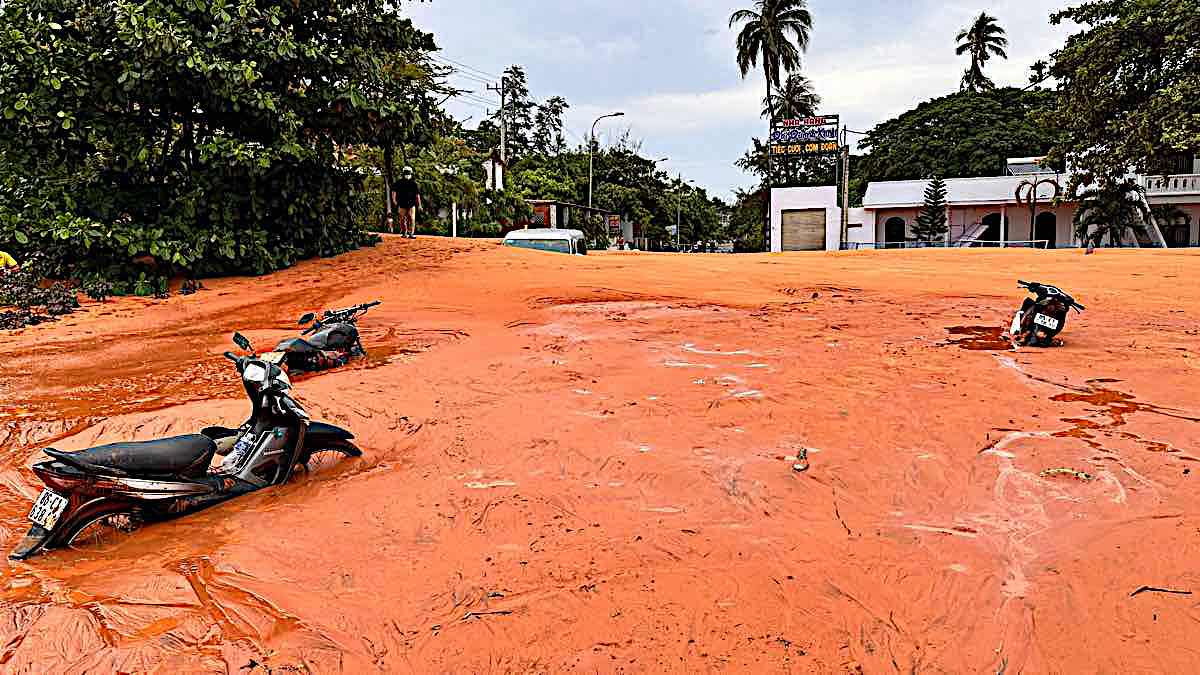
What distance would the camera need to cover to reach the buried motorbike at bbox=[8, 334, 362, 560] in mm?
3318

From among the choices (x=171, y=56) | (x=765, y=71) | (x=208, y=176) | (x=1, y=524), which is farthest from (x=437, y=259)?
(x=765, y=71)

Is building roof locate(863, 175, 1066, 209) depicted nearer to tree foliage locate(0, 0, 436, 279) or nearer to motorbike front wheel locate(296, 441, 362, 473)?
tree foliage locate(0, 0, 436, 279)

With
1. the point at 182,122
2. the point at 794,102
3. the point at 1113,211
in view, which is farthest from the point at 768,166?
the point at 182,122

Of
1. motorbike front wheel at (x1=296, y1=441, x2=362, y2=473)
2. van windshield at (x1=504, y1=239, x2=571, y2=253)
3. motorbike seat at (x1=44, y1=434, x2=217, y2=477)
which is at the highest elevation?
van windshield at (x1=504, y1=239, x2=571, y2=253)

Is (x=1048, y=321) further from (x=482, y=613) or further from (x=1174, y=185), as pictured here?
(x=1174, y=185)

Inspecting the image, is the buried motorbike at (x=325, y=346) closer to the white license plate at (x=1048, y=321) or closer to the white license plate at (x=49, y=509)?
the white license plate at (x=49, y=509)

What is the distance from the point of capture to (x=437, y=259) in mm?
16375

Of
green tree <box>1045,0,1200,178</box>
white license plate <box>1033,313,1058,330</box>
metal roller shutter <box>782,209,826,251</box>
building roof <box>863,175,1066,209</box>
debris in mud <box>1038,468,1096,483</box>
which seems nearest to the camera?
debris in mud <box>1038,468,1096,483</box>

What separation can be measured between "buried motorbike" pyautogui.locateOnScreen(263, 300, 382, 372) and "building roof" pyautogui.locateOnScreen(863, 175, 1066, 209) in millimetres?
32275

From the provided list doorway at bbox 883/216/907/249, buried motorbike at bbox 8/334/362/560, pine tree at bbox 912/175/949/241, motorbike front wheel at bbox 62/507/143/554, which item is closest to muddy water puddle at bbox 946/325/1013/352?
buried motorbike at bbox 8/334/362/560

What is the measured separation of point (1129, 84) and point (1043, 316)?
22771 millimetres

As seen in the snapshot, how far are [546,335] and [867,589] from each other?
5.48m

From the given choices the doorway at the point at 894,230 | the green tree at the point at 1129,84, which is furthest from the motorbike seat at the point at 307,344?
the doorway at the point at 894,230

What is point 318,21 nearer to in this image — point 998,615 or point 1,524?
point 1,524
